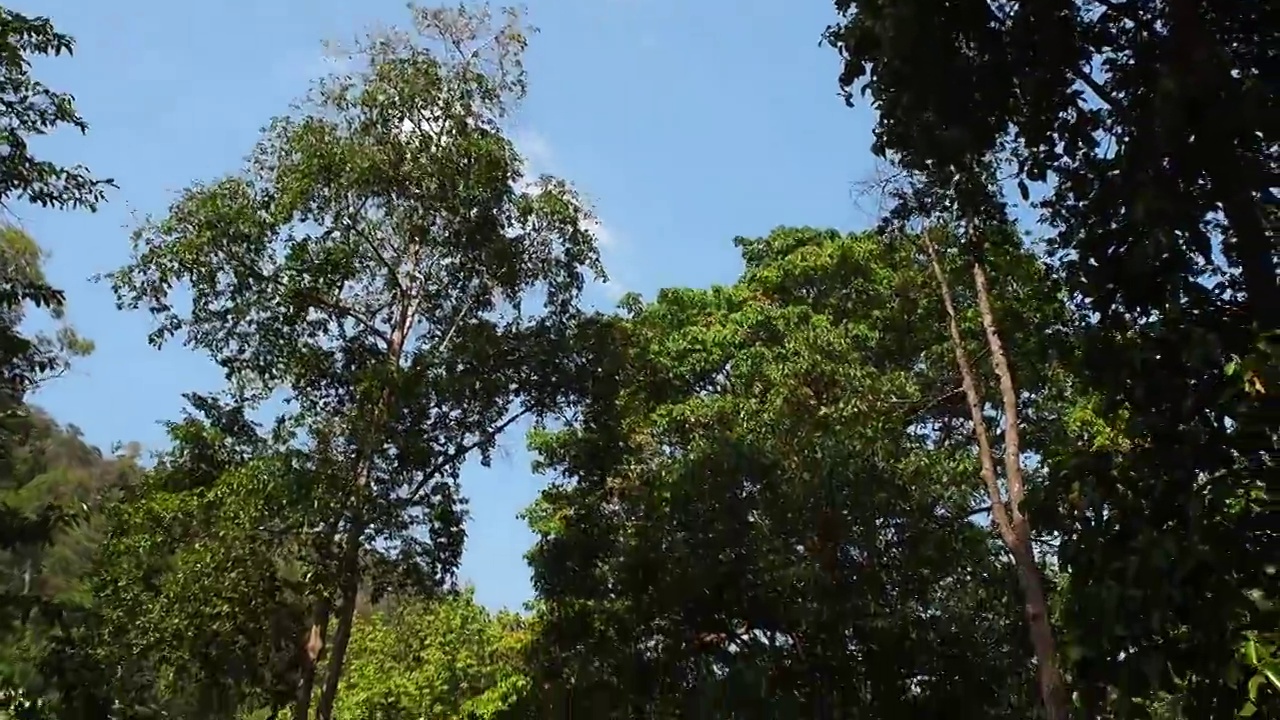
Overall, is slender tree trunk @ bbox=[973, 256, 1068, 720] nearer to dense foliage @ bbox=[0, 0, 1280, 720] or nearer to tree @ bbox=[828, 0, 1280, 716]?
dense foliage @ bbox=[0, 0, 1280, 720]

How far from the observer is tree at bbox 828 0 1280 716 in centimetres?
320

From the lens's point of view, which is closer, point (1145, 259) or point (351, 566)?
point (1145, 259)

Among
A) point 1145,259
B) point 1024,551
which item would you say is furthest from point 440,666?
point 1145,259

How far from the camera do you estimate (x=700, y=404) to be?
11.6 m

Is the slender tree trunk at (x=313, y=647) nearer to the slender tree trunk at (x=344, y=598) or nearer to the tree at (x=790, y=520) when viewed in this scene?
the slender tree trunk at (x=344, y=598)

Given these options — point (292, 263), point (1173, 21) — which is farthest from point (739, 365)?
point (1173, 21)

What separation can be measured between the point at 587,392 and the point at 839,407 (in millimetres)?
2488

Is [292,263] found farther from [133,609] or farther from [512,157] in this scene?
[133,609]

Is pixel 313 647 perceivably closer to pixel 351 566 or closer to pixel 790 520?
pixel 351 566

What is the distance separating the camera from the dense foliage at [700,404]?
388cm

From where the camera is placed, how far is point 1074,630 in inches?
135

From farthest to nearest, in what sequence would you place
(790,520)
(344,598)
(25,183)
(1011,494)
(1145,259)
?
(790,520)
(344,598)
(1011,494)
(25,183)
(1145,259)

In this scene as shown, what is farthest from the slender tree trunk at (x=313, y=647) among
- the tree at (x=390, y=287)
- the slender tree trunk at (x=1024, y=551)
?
the slender tree trunk at (x=1024, y=551)

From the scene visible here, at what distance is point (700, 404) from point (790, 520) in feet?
5.13
